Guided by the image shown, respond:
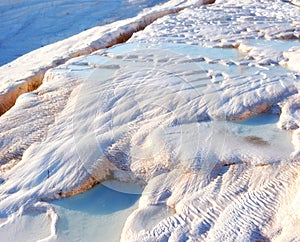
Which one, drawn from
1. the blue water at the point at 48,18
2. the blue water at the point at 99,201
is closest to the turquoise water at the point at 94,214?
the blue water at the point at 99,201

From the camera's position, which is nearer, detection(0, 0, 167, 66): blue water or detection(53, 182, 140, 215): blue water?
detection(53, 182, 140, 215): blue water

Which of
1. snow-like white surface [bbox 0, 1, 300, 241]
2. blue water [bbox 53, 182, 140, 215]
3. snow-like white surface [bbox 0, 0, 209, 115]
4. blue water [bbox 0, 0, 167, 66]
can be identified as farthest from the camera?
blue water [bbox 0, 0, 167, 66]

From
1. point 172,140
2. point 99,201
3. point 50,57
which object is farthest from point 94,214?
point 50,57

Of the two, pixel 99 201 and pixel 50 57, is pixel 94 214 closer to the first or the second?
pixel 99 201

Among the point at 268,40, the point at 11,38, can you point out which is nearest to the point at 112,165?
Answer: the point at 268,40

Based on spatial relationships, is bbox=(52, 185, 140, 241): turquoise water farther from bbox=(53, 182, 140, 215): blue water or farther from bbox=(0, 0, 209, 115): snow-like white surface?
bbox=(0, 0, 209, 115): snow-like white surface

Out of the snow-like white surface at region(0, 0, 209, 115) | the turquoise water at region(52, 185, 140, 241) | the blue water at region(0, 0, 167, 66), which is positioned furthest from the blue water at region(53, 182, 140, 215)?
the blue water at region(0, 0, 167, 66)
